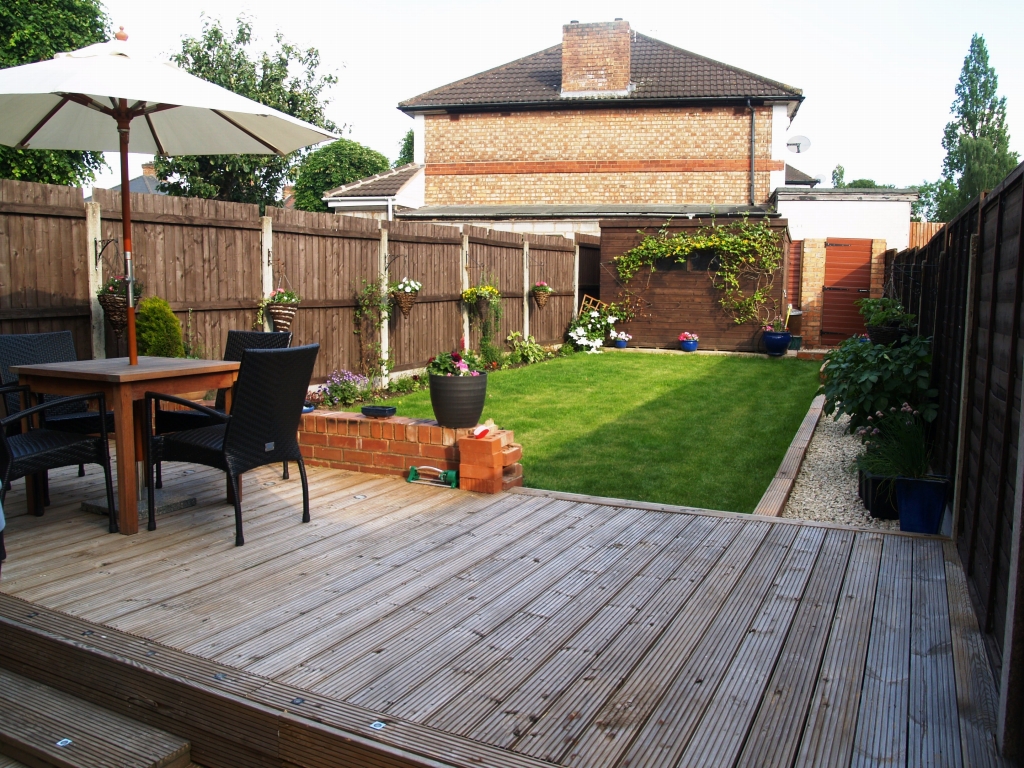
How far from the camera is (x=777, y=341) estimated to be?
47.6 ft

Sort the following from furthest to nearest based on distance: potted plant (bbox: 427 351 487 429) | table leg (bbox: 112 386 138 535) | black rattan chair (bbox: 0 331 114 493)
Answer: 1. potted plant (bbox: 427 351 487 429)
2. black rattan chair (bbox: 0 331 114 493)
3. table leg (bbox: 112 386 138 535)

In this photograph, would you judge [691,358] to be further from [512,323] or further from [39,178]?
[39,178]

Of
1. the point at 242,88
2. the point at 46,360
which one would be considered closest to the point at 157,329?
the point at 46,360

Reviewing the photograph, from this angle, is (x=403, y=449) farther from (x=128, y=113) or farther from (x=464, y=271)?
(x=464, y=271)

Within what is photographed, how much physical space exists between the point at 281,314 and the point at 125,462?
13.7ft

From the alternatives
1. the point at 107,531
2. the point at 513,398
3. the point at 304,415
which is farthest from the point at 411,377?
the point at 107,531

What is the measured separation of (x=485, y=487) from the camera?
16.0ft

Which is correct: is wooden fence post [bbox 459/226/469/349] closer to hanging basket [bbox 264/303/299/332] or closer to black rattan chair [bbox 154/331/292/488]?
hanging basket [bbox 264/303/299/332]

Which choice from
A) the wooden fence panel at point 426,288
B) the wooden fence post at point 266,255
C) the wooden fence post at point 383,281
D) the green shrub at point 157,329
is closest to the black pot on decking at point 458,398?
the green shrub at point 157,329

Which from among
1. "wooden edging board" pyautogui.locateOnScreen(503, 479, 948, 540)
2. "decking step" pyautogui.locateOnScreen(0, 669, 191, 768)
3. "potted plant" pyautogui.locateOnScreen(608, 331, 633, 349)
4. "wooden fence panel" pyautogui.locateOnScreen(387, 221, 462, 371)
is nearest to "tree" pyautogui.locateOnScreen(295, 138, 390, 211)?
"potted plant" pyautogui.locateOnScreen(608, 331, 633, 349)

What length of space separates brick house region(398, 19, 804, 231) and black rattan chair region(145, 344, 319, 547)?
16.4 metres

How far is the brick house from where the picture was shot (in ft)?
69.9

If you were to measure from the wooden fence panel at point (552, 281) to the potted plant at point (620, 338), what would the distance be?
3.09 ft

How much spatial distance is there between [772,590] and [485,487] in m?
1.98
